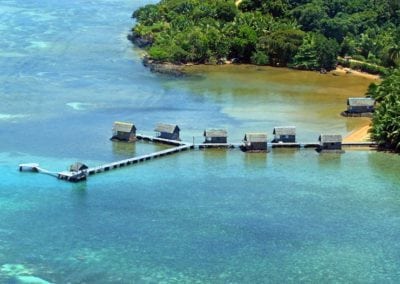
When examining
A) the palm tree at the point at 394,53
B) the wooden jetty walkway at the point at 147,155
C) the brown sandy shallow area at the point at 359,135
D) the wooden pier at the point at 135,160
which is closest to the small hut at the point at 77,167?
the wooden jetty walkway at the point at 147,155

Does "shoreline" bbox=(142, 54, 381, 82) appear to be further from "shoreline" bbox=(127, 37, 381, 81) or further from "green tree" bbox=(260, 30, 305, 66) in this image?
"green tree" bbox=(260, 30, 305, 66)

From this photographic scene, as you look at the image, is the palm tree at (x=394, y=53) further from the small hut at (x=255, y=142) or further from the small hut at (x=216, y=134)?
the small hut at (x=216, y=134)

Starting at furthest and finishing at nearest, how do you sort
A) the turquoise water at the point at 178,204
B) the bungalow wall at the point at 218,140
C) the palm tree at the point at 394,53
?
1. the palm tree at the point at 394,53
2. the bungalow wall at the point at 218,140
3. the turquoise water at the point at 178,204

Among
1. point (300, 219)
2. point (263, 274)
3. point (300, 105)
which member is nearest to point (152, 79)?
point (300, 105)

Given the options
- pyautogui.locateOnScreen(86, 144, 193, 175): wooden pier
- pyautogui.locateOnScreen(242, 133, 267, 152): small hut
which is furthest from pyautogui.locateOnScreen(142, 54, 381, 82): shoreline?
pyautogui.locateOnScreen(242, 133, 267, 152): small hut

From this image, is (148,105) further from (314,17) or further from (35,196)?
(314,17)

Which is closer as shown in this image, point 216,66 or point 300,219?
point 300,219
